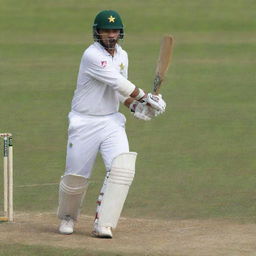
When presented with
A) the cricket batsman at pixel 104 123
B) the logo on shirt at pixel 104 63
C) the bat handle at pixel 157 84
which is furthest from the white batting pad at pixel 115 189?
the logo on shirt at pixel 104 63

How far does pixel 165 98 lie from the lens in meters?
18.2

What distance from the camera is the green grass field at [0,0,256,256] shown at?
10477 millimetres

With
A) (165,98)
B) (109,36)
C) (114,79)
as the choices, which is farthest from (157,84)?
(165,98)

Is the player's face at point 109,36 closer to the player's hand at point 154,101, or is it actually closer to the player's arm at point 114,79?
the player's arm at point 114,79

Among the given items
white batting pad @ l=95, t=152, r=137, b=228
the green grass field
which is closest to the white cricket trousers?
white batting pad @ l=95, t=152, r=137, b=228

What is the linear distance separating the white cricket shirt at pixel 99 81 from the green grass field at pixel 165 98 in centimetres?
131

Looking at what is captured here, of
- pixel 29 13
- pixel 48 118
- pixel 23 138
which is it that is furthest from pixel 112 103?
pixel 29 13

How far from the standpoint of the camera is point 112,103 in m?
8.38

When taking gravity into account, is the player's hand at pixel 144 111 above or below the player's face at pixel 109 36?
below

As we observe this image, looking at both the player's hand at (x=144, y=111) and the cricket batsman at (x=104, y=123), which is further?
the player's hand at (x=144, y=111)

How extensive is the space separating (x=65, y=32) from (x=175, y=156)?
56.5ft

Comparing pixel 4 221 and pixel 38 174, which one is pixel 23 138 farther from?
pixel 4 221

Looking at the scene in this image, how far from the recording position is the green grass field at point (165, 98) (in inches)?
412

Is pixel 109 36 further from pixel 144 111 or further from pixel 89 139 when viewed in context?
pixel 89 139
